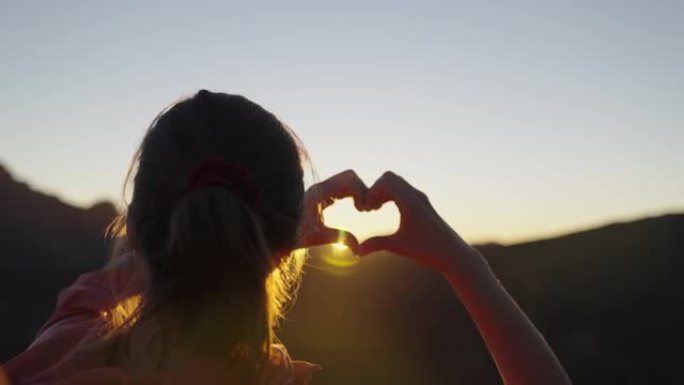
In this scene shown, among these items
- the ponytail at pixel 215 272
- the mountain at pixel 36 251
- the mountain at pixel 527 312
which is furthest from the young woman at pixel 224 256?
the mountain at pixel 36 251

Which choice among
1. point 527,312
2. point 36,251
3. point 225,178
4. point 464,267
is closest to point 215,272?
point 225,178

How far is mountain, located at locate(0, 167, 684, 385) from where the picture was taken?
10.2m

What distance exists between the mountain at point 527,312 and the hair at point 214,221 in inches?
339

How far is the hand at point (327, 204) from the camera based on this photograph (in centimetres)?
162

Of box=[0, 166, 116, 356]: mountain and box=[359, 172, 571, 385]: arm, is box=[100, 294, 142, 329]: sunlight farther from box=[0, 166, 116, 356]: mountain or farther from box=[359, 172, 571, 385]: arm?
box=[0, 166, 116, 356]: mountain

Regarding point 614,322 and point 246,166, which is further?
point 614,322

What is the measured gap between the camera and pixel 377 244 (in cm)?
159

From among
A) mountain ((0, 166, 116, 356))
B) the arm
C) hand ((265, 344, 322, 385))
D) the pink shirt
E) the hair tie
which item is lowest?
mountain ((0, 166, 116, 356))

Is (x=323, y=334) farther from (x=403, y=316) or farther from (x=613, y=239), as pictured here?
(x=613, y=239)

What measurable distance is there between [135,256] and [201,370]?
26 centimetres

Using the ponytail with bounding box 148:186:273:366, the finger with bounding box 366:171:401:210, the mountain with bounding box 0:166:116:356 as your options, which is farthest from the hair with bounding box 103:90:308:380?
the mountain with bounding box 0:166:116:356

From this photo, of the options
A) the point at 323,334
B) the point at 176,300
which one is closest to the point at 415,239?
the point at 176,300

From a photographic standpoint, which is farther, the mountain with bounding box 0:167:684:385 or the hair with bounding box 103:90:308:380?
the mountain with bounding box 0:167:684:385

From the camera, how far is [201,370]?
4.77 ft
